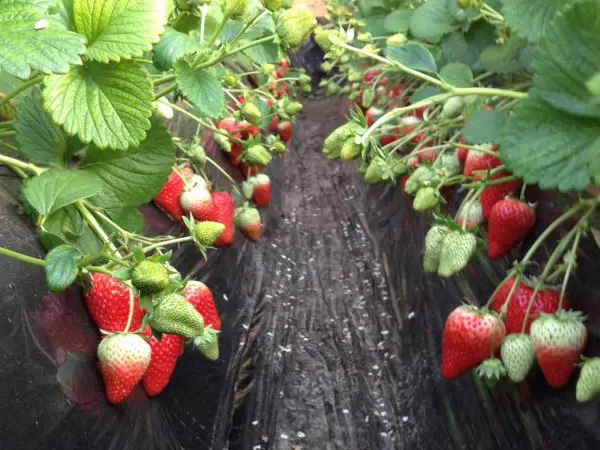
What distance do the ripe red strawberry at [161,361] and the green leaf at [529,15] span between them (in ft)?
2.00

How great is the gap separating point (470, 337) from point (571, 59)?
413mm

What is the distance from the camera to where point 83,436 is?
913mm

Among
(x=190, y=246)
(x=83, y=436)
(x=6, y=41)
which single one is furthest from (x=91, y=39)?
(x=190, y=246)

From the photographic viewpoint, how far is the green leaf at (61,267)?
739 millimetres

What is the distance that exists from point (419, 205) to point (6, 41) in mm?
728

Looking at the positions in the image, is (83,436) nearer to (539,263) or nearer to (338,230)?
(539,263)

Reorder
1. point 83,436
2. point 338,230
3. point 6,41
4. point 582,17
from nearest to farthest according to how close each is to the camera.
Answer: point 6,41 → point 582,17 → point 83,436 → point 338,230

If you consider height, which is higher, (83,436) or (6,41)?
(6,41)

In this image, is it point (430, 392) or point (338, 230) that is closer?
point (430, 392)

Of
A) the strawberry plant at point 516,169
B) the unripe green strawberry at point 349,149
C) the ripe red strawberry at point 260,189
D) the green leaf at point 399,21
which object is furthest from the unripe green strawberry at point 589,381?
the green leaf at point 399,21

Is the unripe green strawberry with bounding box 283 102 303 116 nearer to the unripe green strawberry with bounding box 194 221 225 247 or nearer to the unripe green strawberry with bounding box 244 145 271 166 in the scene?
the unripe green strawberry with bounding box 244 145 271 166

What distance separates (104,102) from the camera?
0.82 m

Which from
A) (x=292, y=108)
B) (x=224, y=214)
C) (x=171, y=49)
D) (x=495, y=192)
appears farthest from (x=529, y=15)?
(x=292, y=108)

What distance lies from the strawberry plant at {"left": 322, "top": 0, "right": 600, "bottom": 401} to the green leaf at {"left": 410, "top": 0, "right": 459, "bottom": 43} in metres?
0.09
